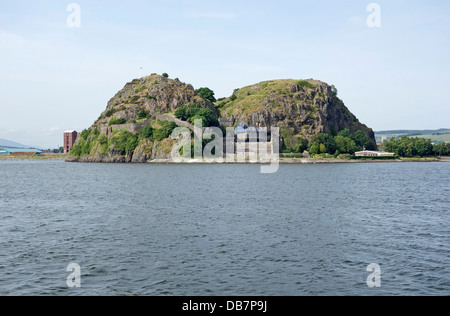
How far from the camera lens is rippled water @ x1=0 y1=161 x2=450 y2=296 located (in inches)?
983

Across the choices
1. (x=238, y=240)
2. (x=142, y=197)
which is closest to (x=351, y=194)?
(x=142, y=197)

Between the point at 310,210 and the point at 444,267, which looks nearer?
the point at 444,267

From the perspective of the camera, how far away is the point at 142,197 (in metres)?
66.0

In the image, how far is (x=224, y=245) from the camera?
34.0m

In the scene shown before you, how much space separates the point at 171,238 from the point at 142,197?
30634 millimetres

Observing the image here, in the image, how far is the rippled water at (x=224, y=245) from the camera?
24969 millimetres

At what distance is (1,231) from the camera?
129ft
